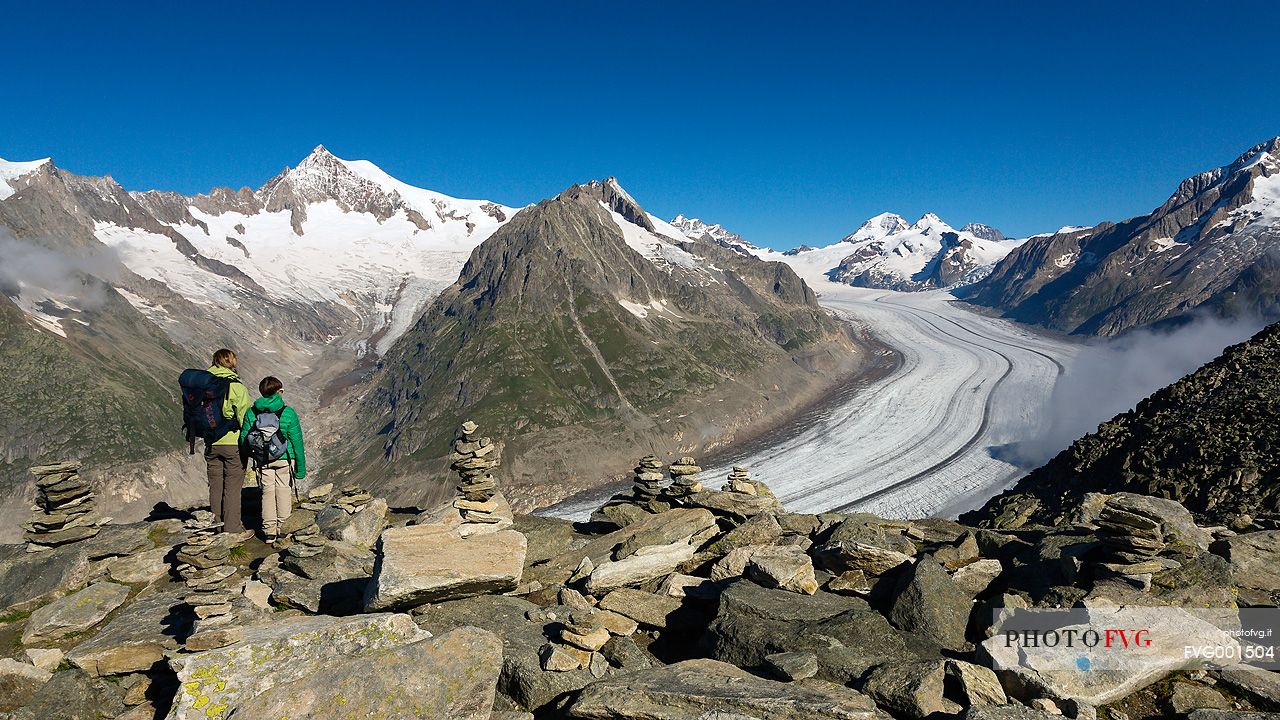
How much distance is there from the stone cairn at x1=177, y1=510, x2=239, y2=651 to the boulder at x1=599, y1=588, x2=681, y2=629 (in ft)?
23.9

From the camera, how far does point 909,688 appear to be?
29.9ft

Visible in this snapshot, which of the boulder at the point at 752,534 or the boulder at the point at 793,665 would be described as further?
the boulder at the point at 752,534

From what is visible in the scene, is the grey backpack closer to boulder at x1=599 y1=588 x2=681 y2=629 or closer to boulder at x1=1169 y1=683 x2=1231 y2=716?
boulder at x1=599 y1=588 x2=681 y2=629

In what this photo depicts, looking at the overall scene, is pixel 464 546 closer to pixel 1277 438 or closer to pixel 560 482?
pixel 1277 438

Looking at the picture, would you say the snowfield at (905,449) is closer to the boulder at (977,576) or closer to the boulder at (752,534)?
the boulder at (752,534)

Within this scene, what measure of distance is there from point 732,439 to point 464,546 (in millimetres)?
153538

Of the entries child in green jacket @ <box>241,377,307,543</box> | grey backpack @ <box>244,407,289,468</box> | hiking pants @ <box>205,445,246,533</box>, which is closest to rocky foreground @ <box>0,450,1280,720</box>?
hiking pants @ <box>205,445,246,533</box>

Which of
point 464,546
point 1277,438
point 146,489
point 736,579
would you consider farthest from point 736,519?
point 146,489

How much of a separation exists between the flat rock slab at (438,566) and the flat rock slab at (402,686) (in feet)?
9.90

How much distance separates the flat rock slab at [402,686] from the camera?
27.8 ft

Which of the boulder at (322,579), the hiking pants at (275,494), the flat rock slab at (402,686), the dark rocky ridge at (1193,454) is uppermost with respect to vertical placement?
the hiking pants at (275,494)

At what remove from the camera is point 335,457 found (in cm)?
17750

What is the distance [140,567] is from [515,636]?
13185mm

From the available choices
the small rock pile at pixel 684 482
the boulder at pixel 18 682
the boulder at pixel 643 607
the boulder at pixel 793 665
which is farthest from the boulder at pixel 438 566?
the small rock pile at pixel 684 482
